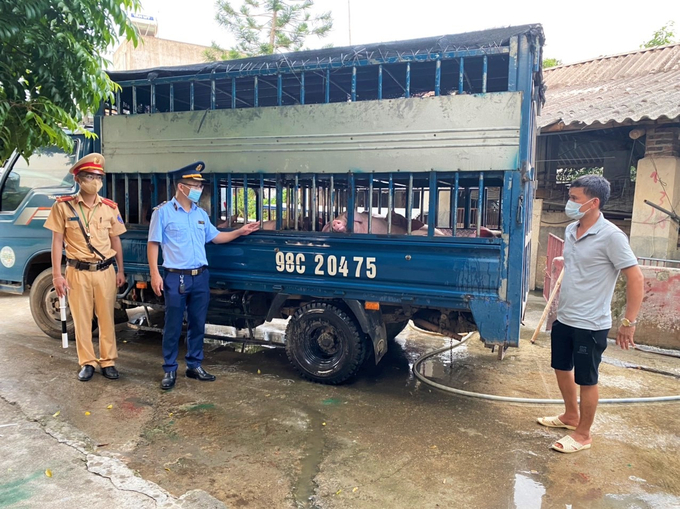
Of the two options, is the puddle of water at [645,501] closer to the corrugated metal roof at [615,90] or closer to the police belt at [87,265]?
the police belt at [87,265]

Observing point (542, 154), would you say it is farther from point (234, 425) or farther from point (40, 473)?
point (40, 473)

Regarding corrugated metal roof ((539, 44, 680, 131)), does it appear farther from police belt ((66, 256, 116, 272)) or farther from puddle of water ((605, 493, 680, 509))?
police belt ((66, 256, 116, 272))

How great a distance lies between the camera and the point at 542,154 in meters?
8.77

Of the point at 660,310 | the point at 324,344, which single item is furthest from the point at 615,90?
the point at 324,344

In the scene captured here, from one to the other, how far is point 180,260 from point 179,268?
7cm

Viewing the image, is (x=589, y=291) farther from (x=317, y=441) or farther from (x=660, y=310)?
(x=660, y=310)

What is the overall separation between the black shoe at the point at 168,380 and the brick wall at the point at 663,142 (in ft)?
24.0

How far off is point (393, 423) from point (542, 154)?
7013 mm

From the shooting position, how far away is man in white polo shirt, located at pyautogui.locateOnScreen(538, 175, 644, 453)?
9.53ft

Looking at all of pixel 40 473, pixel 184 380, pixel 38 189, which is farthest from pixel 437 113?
pixel 38 189

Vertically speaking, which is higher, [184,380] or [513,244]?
[513,244]

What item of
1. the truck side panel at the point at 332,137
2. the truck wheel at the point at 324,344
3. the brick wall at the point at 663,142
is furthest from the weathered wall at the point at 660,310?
the truck wheel at the point at 324,344

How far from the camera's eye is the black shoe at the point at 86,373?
4.08m

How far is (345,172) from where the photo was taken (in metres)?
3.82
